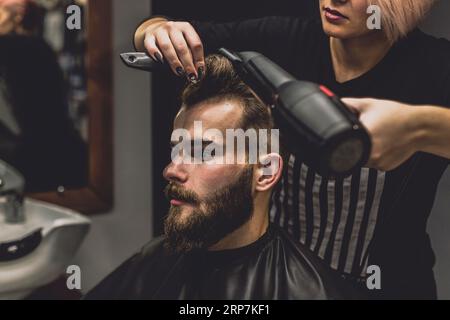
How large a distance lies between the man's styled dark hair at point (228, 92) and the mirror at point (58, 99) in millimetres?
395

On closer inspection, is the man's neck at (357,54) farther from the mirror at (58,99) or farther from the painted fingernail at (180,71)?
the mirror at (58,99)

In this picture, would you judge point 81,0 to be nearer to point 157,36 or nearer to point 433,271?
point 157,36

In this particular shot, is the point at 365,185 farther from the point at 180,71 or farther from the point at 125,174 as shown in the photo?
the point at 125,174

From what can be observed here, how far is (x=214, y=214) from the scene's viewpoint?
1.21 metres

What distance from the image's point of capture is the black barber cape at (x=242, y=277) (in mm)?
1230

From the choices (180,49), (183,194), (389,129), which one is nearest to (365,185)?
(389,129)

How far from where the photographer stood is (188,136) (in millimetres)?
1225

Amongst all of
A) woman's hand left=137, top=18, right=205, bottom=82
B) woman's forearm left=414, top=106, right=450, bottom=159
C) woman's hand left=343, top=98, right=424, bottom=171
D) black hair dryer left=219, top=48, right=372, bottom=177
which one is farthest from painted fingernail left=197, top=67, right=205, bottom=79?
woman's forearm left=414, top=106, right=450, bottom=159

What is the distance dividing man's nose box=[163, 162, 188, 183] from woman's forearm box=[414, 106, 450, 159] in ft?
1.65

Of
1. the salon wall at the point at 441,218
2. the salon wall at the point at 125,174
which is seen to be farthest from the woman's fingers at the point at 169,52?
the salon wall at the point at 441,218

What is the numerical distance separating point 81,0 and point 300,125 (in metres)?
0.83

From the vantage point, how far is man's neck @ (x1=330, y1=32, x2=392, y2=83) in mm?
1167

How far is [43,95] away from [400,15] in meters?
0.98
